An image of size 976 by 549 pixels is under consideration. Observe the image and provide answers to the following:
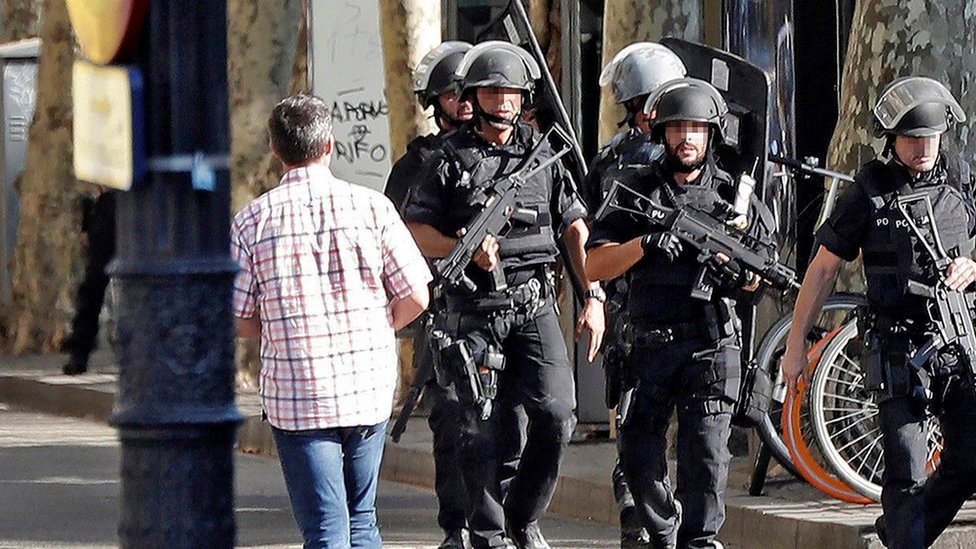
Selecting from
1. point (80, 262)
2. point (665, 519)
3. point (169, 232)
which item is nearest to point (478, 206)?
point (665, 519)

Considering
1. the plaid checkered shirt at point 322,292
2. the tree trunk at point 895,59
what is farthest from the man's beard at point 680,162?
the tree trunk at point 895,59

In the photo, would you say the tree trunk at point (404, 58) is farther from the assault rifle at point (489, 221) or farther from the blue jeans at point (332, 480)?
the blue jeans at point (332, 480)

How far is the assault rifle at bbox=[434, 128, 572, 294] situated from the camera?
25.5ft

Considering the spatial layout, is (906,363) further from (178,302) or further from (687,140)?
(178,302)

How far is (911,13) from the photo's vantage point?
9094 mm

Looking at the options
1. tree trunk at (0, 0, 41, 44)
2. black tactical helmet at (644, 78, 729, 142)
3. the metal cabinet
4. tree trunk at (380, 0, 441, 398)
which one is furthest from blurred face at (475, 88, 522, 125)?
tree trunk at (0, 0, 41, 44)

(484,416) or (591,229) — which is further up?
(591,229)

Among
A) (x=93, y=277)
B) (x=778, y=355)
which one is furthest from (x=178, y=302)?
(x=93, y=277)

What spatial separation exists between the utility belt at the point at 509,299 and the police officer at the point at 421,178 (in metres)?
0.30

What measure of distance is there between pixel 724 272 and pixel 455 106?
4.78 feet

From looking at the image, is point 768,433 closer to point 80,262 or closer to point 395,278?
point 395,278

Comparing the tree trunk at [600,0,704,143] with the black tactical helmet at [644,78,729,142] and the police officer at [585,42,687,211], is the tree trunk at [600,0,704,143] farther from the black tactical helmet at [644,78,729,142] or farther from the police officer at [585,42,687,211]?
the black tactical helmet at [644,78,729,142]

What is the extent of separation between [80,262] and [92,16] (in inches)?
596

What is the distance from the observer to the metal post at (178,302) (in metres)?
3.92
